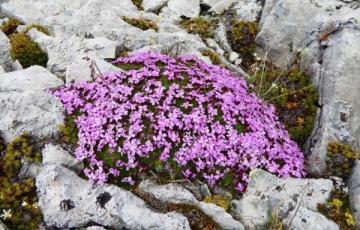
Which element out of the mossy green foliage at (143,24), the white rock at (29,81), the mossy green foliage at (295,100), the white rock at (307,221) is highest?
the mossy green foliage at (143,24)

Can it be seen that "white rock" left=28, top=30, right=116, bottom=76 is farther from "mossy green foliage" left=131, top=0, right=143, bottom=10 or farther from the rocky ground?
"mossy green foliage" left=131, top=0, right=143, bottom=10

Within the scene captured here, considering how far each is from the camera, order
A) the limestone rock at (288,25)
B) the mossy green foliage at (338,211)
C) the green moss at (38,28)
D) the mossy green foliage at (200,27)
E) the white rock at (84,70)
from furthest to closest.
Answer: the mossy green foliage at (200,27), the limestone rock at (288,25), the green moss at (38,28), the white rock at (84,70), the mossy green foliage at (338,211)

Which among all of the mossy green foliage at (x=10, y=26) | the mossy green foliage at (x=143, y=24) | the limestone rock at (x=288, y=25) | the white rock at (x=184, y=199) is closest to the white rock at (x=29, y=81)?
the mossy green foliage at (x=10, y=26)

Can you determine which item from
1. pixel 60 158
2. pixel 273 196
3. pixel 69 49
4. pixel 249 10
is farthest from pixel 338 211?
pixel 249 10

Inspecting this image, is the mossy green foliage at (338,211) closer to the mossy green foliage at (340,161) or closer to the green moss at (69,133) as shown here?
the mossy green foliage at (340,161)

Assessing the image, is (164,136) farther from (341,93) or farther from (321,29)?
(321,29)

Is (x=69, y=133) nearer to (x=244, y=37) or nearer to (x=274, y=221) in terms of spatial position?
(x=274, y=221)

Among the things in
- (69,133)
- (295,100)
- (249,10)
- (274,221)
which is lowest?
(274,221)
